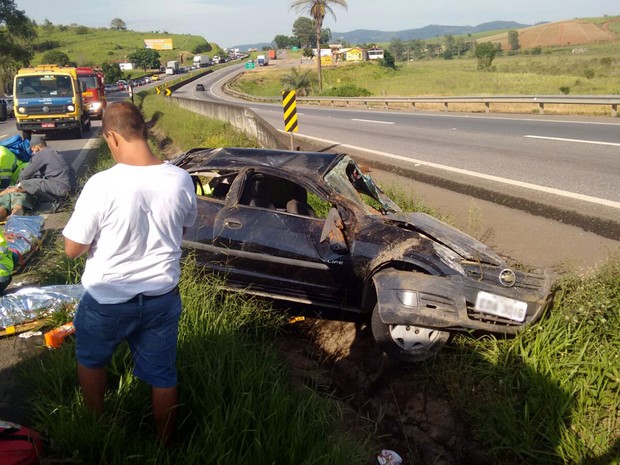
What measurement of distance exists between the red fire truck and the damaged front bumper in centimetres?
2292

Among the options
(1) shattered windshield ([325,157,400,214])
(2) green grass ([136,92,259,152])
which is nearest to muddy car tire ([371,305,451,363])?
(1) shattered windshield ([325,157,400,214])

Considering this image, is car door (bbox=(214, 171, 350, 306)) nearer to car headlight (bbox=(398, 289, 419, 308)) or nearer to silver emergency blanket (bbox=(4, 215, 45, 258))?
car headlight (bbox=(398, 289, 419, 308))

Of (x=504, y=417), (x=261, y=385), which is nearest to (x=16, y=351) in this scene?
(x=261, y=385)

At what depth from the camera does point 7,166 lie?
8.85 meters

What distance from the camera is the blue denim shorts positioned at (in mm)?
2566

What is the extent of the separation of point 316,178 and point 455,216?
2672mm

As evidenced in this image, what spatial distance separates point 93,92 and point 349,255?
23594 mm

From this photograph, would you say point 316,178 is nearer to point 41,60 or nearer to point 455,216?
point 455,216

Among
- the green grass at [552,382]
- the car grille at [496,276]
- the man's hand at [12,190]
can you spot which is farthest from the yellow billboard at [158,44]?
the green grass at [552,382]

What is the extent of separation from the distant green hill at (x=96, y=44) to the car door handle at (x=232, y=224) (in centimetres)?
10452

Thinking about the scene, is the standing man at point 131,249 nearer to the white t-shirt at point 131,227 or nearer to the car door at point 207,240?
the white t-shirt at point 131,227

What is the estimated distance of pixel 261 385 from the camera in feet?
10.7

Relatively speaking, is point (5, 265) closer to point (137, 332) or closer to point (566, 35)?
point (137, 332)

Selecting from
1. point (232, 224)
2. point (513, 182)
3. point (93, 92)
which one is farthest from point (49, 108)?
point (232, 224)
